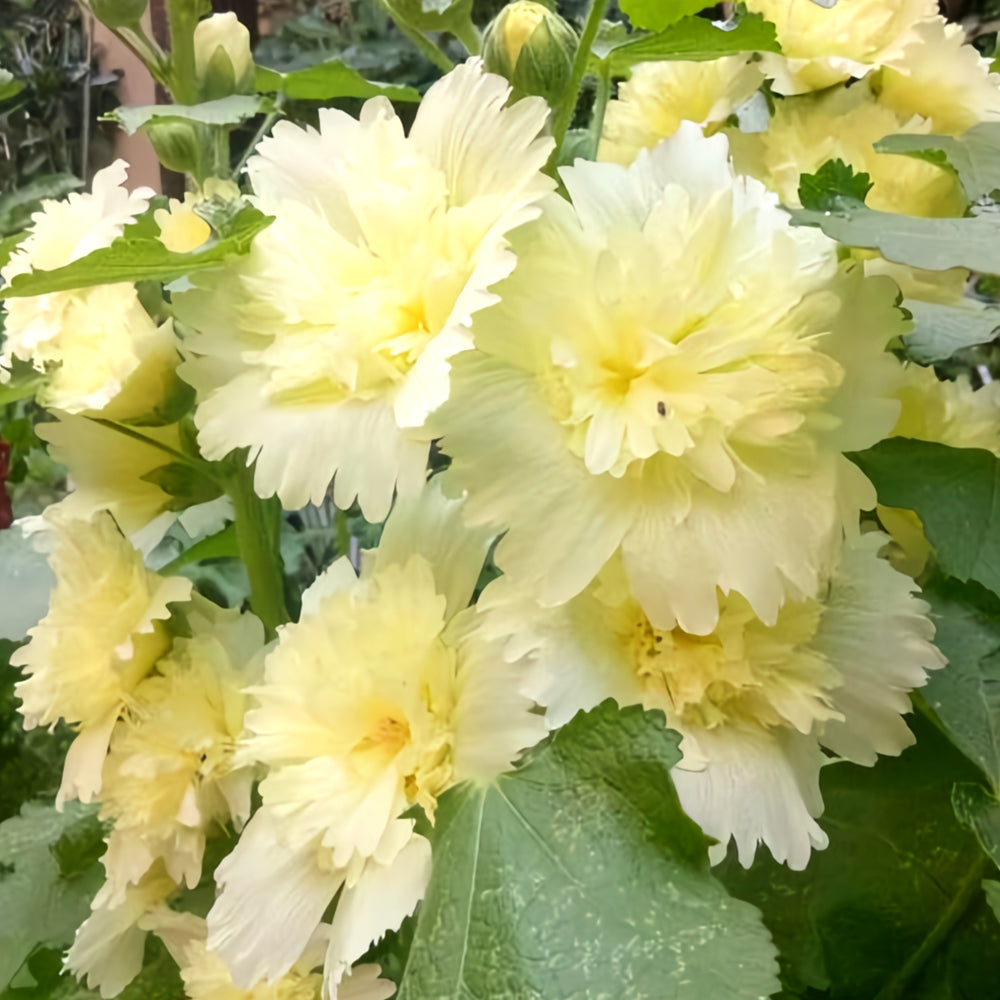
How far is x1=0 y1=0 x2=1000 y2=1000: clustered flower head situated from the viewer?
0.80 ft

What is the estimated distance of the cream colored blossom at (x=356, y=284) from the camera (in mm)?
255

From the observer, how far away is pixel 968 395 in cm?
36

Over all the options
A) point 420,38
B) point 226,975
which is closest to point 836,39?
point 420,38

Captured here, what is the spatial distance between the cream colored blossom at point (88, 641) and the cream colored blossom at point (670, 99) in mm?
230

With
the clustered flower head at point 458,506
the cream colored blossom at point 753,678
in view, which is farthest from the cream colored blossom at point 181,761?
the cream colored blossom at point 753,678

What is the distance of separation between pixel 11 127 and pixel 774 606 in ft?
3.37

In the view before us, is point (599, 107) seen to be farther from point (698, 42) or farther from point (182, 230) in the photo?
point (182, 230)

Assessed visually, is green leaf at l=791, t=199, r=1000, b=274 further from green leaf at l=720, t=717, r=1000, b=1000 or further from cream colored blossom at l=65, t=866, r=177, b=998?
cream colored blossom at l=65, t=866, r=177, b=998

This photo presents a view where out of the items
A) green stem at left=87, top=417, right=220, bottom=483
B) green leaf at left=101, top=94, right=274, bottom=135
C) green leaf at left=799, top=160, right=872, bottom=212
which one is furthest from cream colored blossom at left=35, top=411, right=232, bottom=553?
green leaf at left=799, top=160, right=872, bottom=212

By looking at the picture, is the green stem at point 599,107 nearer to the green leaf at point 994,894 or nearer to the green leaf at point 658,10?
the green leaf at point 658,10

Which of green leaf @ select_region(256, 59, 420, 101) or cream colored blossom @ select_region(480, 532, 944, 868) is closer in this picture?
cream colored blossom @ select_region(480, 532, 944, 868)

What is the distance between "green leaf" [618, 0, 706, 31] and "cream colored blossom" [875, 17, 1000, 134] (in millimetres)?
75

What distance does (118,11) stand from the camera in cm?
40

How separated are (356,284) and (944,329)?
0.64 ft
